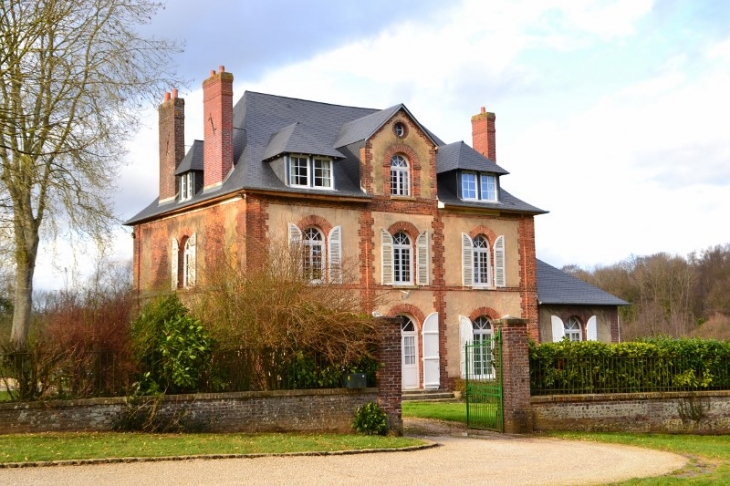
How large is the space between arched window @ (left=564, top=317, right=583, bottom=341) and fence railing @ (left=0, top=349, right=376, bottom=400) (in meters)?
18.6

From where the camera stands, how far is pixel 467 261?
3153 cm

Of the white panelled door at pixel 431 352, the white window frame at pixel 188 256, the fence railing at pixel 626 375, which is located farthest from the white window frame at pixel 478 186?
the fence railing at pixel 626 375

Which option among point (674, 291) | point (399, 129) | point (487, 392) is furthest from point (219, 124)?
point (674, 291)

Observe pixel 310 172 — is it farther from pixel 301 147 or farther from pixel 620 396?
pixel 620 396

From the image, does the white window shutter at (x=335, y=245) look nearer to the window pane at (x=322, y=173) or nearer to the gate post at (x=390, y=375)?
the window pane at (x=322, y=173)

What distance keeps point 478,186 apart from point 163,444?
20.4 metres

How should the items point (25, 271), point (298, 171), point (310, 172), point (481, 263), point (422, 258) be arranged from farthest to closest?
point (481, 263) → point (422, 258) → point (310, 172) → point (298, 171) → point (25, 271)

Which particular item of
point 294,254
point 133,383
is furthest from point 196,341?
point 294,254

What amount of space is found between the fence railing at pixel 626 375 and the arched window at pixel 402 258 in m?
11.1

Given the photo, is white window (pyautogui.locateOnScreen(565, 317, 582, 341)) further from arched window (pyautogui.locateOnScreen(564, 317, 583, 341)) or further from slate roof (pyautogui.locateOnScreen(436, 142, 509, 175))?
slate roof (pyautogui.locateOnScreen(436, 142, 509, 175))

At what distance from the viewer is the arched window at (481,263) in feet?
105

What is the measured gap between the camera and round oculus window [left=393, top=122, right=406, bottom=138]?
99.5ft

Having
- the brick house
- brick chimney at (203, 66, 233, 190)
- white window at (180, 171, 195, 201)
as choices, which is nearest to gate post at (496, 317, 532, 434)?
the brick house

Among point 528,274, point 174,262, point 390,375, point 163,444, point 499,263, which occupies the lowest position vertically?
point 163,444
